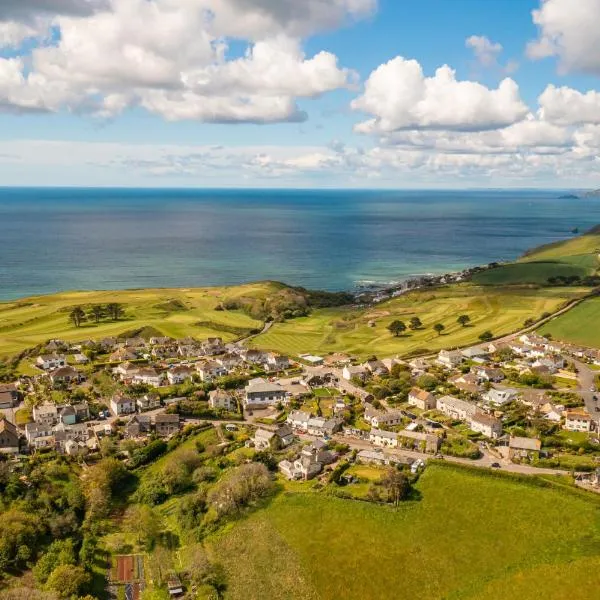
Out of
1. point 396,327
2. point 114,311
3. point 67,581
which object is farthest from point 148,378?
point 396,327

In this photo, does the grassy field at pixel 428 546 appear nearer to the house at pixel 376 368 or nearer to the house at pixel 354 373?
the house at pixel 354 373

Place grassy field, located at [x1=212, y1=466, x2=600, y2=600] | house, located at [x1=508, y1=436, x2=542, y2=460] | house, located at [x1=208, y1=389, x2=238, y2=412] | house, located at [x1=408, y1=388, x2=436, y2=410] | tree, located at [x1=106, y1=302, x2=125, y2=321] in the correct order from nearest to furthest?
grassy field, located at [x1=212, y1=466, x2=600, y2=600], house, located at [x1=508, y1=436, x2=542, y2=460], house, located at [x1=408, y1=388, x2=436, y2=410], house, located at [x1=208, y1=389, x2=238, y2=412], tree, located at [x1=106, y1=302, x2=125, y2=321]

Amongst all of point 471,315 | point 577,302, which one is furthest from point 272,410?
point 577,302

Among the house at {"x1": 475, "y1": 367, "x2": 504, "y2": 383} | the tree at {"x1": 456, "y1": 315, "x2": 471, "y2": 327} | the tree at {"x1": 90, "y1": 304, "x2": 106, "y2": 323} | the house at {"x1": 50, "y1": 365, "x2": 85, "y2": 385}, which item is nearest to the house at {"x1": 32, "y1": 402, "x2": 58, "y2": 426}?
the house at {"x1": 50, "y1": 365, "x2": 85, "y2": 385}

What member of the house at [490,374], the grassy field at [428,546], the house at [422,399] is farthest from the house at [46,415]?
the house at [490,374]

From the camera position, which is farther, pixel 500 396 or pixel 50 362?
pixel 50 362

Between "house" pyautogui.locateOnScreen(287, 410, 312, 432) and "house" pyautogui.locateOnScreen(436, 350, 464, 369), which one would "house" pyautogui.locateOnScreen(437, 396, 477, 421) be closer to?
"house" pyautogui.locateOnScreen(287, 410, 312, 432)

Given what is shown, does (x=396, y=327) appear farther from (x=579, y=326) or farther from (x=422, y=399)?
(x=422, y=399)
